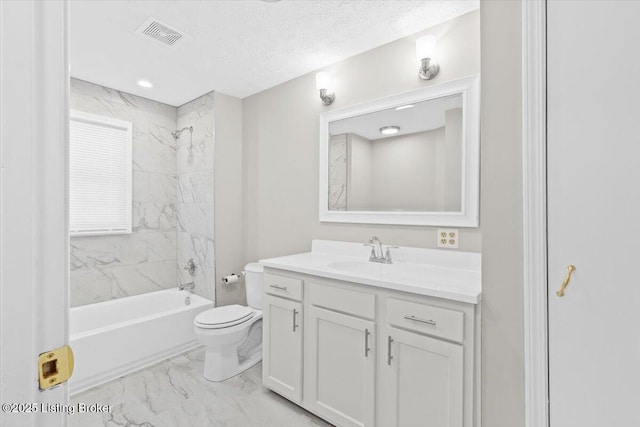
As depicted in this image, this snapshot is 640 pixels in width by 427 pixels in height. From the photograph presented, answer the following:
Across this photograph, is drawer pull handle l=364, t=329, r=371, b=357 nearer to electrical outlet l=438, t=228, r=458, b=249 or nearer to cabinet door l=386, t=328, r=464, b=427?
cabinet door l=386, t=328, r=464, b=427

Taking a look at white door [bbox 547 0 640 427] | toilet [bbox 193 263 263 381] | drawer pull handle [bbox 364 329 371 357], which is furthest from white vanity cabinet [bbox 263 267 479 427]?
toilet [bbox 193 263 263 381]

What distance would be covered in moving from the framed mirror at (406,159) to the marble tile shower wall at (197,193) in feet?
4.22

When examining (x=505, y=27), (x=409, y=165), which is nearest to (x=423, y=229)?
(x=409, y=165)

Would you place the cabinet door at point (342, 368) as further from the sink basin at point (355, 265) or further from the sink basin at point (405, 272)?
the sink basin at point (355, 265)

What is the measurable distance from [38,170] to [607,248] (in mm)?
1400

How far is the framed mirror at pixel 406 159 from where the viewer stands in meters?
1.82

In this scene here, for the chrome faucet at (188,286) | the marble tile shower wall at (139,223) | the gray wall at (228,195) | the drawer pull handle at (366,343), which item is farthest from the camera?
the chrome faucet at (188,286)

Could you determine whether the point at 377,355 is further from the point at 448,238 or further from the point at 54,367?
the point at 54,367

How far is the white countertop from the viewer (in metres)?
1.38

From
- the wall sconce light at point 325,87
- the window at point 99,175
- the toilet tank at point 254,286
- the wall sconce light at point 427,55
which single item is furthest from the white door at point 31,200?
the window at point 99,175

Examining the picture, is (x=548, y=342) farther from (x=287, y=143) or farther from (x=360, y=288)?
(x=287, y=143)

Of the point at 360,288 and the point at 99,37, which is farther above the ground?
the point at 99,37

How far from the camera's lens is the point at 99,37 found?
2.08m

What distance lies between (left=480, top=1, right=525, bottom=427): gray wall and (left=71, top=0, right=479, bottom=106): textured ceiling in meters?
0.78
